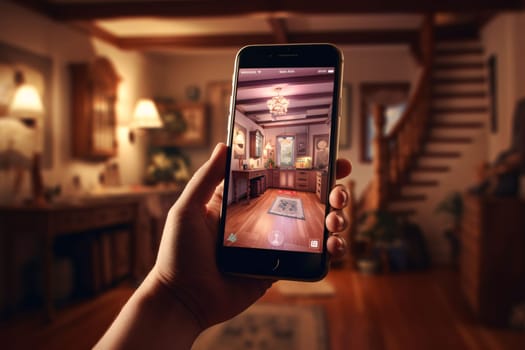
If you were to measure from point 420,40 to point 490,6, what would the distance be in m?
1.33

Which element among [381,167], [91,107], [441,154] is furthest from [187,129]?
[441,154]

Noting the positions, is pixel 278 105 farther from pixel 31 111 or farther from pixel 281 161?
pixel 31 111

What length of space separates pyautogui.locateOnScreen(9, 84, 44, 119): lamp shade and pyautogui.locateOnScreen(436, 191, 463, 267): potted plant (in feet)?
12.5

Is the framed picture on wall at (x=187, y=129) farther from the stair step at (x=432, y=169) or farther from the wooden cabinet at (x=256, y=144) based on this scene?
the wooden cabinet at (x=256, y=144)

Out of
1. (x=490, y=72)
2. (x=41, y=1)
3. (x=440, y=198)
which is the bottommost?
(x=440, y=198)

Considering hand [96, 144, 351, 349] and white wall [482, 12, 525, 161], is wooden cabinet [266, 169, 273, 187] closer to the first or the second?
hand [96, 144, 351, 349]

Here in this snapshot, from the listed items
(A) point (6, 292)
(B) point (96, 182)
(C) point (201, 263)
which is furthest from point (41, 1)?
(C) point (201, 263)

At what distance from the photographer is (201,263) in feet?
2.19

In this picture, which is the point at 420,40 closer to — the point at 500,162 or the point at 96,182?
the point at 500,162

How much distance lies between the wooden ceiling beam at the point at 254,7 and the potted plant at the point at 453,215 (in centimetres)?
185

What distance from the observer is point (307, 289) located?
366 centimetres

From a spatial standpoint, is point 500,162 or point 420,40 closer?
point 500,162

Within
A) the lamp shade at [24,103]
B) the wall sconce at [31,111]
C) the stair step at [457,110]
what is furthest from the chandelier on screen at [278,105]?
the stair step at [457,110]

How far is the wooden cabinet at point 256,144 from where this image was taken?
23.4 inches
